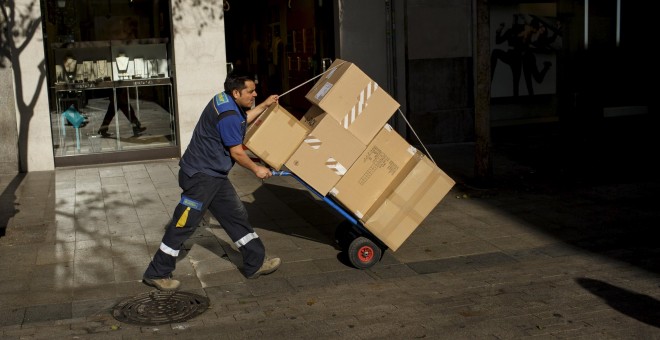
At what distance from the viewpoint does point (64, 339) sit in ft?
21.2

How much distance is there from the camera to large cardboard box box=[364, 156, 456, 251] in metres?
7.90

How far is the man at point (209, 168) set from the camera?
24.3ft

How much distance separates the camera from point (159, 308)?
7102 mm

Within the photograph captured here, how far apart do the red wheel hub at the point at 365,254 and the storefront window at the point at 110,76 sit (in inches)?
304

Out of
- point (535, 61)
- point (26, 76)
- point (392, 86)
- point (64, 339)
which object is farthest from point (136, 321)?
point (535, 61)

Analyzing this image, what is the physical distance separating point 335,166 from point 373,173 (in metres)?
0.37

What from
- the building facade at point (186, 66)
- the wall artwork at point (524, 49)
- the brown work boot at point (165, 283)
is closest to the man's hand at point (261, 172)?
the brown work boot at point (165, 283)

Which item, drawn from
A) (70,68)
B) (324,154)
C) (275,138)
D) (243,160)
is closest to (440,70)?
(70,68)

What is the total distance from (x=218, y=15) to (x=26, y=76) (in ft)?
10.6

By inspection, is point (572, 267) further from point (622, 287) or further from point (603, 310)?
point (603, 310)

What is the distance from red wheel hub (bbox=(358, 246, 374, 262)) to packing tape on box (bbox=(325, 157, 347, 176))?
76cm

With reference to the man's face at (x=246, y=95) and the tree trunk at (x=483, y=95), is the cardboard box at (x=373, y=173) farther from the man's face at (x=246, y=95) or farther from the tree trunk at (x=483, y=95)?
the tree trunk at (x=483, y=95)

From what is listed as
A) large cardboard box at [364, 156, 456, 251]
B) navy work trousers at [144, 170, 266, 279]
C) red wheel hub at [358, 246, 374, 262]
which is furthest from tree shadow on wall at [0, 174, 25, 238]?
large cardboard box at [364, 156, 456, 251]

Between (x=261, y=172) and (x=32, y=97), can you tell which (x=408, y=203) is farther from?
(x=32, y=97)
